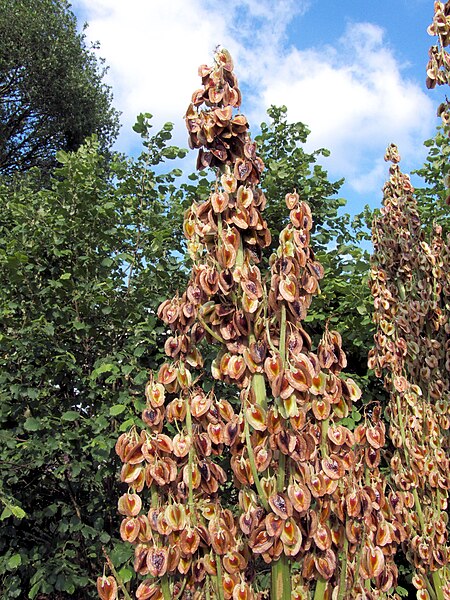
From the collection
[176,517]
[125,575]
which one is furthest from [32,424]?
[176,517]

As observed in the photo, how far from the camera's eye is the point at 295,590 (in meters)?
1.35

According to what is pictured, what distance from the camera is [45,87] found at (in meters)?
10.8

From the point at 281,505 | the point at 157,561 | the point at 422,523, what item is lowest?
the point at 157,561

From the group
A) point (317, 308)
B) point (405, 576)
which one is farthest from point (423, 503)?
point (317, 308)

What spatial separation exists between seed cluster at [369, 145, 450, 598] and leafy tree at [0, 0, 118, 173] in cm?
916

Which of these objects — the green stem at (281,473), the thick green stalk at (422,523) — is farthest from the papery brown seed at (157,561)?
the thick green stalk at (422,523)

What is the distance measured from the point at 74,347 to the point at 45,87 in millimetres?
9284

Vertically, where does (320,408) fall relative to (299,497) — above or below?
above

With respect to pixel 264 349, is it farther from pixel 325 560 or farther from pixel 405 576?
pixel 405 576

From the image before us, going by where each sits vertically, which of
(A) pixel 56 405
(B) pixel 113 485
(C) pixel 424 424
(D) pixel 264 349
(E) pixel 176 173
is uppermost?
(E) pixel 176 173

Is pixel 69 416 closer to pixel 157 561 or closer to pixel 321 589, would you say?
pixel 157 561

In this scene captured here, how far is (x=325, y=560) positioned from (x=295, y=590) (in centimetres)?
13

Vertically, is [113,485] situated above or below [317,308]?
below

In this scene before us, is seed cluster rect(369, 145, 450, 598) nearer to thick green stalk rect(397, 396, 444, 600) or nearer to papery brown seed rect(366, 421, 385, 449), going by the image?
thick green stalk rect(397, 396, 444, 600)
